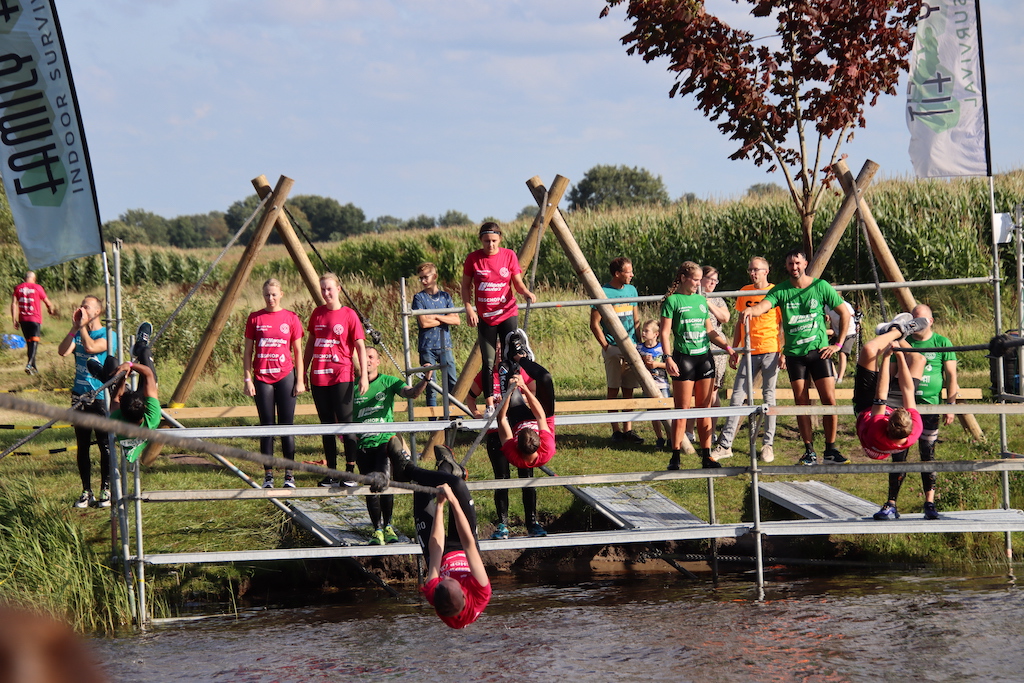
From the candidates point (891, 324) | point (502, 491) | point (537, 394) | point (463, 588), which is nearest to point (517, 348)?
point (537, 394)

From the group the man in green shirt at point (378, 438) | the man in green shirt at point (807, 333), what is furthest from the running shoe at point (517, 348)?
the man in green shirt at point (807, 333)

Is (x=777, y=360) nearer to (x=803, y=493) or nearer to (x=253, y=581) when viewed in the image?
(x=803, y=493)

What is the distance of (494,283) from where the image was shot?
344 inches

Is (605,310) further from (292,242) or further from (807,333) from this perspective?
(292,242)

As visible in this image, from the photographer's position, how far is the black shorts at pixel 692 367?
30.5ft

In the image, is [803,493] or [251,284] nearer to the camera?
[803,493]

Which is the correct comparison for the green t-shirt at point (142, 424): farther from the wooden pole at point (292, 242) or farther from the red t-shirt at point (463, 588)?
the red t-shirt at point (463, 588)

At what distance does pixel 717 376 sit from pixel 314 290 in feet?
13.3

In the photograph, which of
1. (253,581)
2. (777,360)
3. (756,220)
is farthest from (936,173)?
(756,220)

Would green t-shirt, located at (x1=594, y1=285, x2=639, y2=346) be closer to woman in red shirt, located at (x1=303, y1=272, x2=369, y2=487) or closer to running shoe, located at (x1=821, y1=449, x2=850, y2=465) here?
running shoe, located at (x1=821, y1=449, x2=850, y2=465)

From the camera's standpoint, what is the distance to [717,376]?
10.3 m

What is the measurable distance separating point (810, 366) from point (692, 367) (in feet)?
3.48

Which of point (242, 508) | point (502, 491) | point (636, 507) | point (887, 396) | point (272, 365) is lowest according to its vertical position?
point (636, 507)

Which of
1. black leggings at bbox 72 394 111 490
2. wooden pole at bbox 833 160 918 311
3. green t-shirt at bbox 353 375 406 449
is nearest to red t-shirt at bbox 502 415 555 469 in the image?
green t-shirt at bbox 353 375 406 449
